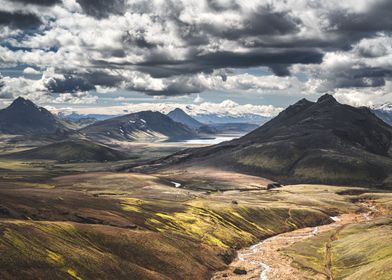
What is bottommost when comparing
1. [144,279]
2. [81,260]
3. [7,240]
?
[144,279]

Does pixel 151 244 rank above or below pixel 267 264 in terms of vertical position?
above

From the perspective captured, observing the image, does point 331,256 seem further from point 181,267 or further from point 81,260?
point 81,260

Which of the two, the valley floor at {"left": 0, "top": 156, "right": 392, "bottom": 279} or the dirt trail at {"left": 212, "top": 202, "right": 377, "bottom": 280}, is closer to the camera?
the valley floor at {"left": 0, "top": 156, "right": 392, "bottom": 279}

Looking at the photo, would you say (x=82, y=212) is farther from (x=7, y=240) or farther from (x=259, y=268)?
(x=259, y=268)

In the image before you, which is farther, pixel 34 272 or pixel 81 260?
pixel 81 260

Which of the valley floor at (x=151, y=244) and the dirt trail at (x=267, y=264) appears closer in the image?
the valley floor at (x=151, y=244)

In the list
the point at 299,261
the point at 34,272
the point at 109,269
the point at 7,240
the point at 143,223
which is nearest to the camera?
the point at 34,272

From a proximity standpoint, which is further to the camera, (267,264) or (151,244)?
(267,264)

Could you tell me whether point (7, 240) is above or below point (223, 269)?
above

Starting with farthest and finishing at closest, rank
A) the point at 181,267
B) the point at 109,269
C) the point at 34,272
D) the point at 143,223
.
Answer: the point at 143,223 < the point at 181,267 < the point at 109,269 < the point at 34,272

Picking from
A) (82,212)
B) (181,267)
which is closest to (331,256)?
(181,267)
